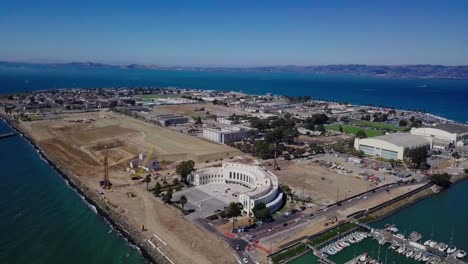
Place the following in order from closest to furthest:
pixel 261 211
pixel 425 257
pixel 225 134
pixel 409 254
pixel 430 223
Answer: pixel 425 257 → pixel 409 254 → pixel 261 211 → pixel 430 223 → pixel 225 134

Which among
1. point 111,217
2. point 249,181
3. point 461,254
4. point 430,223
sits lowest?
point 430,223

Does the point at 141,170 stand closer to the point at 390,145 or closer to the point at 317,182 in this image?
the point at 317,182

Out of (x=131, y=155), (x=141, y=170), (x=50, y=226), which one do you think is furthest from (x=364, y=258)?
(x=131, y=155)

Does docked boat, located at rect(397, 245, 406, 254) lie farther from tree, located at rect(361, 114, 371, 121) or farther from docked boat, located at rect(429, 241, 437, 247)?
tree, located at rect(361, 114, 371, 121)

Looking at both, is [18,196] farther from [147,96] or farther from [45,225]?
[147,96]

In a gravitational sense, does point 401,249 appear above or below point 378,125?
below

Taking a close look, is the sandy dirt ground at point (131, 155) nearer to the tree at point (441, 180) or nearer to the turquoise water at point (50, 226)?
the turquoise water at point (50, 226)

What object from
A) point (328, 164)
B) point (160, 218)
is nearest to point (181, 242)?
point (160, 218)
